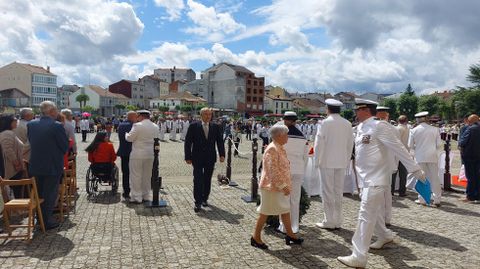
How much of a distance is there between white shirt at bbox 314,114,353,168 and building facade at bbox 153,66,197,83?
158 meters

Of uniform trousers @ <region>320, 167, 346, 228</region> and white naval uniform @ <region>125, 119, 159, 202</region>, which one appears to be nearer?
uniform trousers @ <region>320, 167, 346, 228</region>

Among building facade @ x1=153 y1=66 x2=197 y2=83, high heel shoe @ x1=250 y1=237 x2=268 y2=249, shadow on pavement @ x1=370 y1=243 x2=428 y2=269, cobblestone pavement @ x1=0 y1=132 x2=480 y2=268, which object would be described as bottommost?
cobblestone pavement @ x1=0 y1=132 x2=480 y2=268

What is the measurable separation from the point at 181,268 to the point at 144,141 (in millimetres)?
4268

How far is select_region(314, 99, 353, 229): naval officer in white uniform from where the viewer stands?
660cm

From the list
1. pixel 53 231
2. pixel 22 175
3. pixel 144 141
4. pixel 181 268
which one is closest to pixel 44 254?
pixel 53 231

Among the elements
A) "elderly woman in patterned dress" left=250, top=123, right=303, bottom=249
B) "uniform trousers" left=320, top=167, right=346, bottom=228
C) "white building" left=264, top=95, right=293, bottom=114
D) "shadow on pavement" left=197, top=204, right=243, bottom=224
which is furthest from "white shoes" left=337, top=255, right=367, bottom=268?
"white building" left=264, top=95, right=293, bottom=114

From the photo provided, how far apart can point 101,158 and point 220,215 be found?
11.6ft

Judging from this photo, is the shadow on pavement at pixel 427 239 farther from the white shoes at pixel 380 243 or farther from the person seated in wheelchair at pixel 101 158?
the person seated in wheelchair at pixel 101 158

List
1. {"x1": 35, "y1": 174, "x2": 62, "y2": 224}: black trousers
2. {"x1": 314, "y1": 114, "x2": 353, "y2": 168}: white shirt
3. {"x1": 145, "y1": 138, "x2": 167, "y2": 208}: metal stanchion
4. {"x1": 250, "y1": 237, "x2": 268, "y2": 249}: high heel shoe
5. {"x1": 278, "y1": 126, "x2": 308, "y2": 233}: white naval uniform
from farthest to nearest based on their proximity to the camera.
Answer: {"x1": 145, "y1": 138, "x2": 167, "y2": 208}: metal stanchion, {"x1": 314, "y1": 114, "x2": 353, "y2": 168}: white shirt, {"x1": 35, "y1": 174, "x2": 62, "y2": 224}: black trousers, {"x1": 278, "y1": 126, "x2": 308, "y2": 233}: white naval uniform, {"x1": 250, "y1": 237, "x2": 268, "y2": 249}: high heel shoe

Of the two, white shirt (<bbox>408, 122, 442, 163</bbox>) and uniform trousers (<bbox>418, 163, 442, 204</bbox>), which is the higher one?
white shirt (<bbox>408, 122, 442, 163</bbox>)

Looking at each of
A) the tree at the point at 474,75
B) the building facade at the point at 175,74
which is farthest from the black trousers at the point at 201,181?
the building facade at the point at 175,74

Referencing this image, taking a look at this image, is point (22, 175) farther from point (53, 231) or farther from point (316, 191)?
point (316, 191)

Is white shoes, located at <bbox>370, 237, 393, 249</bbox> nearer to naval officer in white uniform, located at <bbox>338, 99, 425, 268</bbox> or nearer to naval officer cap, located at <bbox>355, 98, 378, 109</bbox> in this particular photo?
naval officer in white uniform, located at <bbox>338, 99, 425, 268</bbox>

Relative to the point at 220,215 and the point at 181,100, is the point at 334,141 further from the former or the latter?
the point at 181,100
